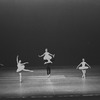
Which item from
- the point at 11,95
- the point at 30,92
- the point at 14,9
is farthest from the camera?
the point at 14,9

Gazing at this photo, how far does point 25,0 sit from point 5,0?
4.50 feet

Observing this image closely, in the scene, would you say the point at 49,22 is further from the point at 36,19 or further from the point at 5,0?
the point at 5,0

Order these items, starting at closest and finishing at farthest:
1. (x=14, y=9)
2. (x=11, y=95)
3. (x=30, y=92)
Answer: (x=11, y=95)
(x=30, y=92)
(x=14, y=9)

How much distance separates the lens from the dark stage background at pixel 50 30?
55.0 ft

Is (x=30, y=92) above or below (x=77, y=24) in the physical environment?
below

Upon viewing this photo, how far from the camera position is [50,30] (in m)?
17.1

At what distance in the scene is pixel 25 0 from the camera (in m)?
16.8

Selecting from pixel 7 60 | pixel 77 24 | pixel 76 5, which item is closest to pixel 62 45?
pixel 77 24

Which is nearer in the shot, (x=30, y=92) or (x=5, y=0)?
(x=30, y=92)

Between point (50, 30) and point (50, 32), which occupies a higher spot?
point (50, 30)

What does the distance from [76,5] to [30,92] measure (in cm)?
984

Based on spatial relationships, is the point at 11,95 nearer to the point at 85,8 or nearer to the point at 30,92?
the point at 30,92

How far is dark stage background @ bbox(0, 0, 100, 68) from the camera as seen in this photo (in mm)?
16766

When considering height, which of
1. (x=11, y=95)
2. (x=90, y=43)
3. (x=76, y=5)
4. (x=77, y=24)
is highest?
(x=76, y=5)
